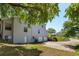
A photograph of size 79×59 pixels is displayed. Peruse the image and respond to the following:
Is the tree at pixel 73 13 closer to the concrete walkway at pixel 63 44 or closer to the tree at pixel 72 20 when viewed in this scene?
the tree at pixel 72 20

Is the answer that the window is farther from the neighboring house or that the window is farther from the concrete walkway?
the concrete walkway

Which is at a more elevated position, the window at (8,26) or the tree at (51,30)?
the window at (8,26)

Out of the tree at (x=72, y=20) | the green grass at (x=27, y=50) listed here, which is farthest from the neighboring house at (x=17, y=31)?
the tree at (x=72, y=20)

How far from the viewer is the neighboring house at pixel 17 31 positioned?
4.17 m

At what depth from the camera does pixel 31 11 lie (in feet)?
14.2

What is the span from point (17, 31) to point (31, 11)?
44 centimetres

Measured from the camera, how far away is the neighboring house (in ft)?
13.7

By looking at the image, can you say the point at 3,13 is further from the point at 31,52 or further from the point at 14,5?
the point at 31,52

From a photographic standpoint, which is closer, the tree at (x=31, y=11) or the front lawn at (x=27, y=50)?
the front lawn at (x=27, y=50)

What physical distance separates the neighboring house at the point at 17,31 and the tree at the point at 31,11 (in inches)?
3.8

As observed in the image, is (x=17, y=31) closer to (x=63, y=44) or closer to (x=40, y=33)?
(x=40, y=33)

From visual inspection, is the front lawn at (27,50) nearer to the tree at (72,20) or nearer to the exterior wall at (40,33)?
the exterior wall at (40,33)

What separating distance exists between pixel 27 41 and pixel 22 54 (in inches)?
9.5

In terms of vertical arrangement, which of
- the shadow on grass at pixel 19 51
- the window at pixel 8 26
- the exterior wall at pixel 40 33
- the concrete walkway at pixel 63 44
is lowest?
the shadow on grass at pixel 19 51
